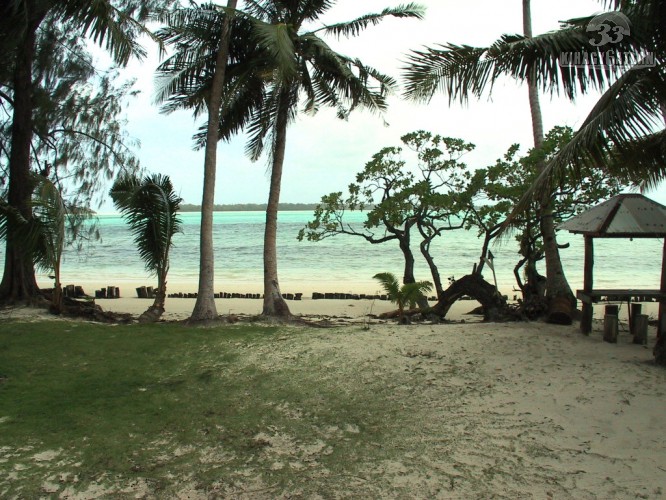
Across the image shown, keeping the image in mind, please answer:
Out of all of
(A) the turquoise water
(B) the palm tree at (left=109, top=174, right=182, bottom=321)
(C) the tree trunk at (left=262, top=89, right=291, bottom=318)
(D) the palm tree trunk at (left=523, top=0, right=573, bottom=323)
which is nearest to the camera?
(D) the palm tree trunk at (left=523, top=0, right=573, bottom=323)

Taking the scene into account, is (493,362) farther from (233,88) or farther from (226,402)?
(233,88)

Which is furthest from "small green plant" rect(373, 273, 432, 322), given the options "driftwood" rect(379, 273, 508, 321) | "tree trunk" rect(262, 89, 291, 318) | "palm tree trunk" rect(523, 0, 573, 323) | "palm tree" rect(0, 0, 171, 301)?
"palm tree" rect(0, 0, 171, 301)

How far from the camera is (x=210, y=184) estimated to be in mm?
10758

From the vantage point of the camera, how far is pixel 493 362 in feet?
24.3

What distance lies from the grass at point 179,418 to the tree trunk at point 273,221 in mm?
2368

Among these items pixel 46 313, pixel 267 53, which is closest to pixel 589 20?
pixel 267 53

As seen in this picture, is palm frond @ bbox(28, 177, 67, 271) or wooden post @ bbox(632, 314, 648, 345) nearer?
wooden post @ bbox(632, 314, 648, 345)

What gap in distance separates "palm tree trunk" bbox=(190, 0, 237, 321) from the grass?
1.83 metres

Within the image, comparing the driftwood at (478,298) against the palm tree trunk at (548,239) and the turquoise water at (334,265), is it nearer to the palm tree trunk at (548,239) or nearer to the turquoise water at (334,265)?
the palm tree trunk at (548,239)

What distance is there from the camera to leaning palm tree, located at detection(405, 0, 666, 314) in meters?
6.36

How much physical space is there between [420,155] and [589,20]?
5962 mm

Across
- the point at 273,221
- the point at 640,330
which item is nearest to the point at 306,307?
the point at 273,221

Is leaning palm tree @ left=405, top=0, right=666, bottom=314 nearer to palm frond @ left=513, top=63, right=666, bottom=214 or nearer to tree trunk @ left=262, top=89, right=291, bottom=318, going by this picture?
palm frond @ left=513, top=63, right=666, bottom=214

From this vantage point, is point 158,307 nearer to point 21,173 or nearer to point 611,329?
point 21,173
